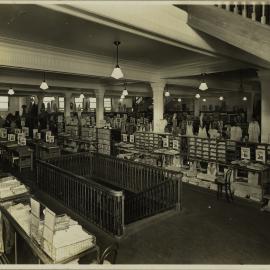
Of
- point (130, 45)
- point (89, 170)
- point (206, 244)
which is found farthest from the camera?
point (89, 170)

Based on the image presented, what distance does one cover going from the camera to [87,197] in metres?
6.06

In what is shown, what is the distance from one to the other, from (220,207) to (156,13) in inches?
187

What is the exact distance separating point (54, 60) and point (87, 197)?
3612 mm

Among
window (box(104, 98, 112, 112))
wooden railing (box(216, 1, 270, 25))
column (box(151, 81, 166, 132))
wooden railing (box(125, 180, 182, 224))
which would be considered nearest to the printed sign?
wooden railing (box(125, 180, 182, 224))

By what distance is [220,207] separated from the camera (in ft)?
22.5

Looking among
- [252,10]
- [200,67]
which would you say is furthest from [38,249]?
[200,67]

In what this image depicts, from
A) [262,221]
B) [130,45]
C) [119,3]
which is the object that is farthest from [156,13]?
[262,221]

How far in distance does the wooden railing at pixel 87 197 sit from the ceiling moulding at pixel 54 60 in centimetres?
262

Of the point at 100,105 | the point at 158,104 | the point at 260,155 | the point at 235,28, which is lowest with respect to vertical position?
the point at 260,155

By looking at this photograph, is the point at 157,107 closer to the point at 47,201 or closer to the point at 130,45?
the point at 130,45

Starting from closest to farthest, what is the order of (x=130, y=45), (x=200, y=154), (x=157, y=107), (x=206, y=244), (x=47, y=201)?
1. (x=206, y=244)
2. (x=130, y=45)
3. (x=47, y=201)
4. (x=200, y=154)
5. (x=157, y=107)

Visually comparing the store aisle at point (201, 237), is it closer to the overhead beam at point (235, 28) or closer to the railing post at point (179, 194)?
the railing post at point (179, 194)

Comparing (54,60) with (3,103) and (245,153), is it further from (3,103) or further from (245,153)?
(3,103)

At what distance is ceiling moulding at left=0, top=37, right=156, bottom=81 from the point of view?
6484 mm
